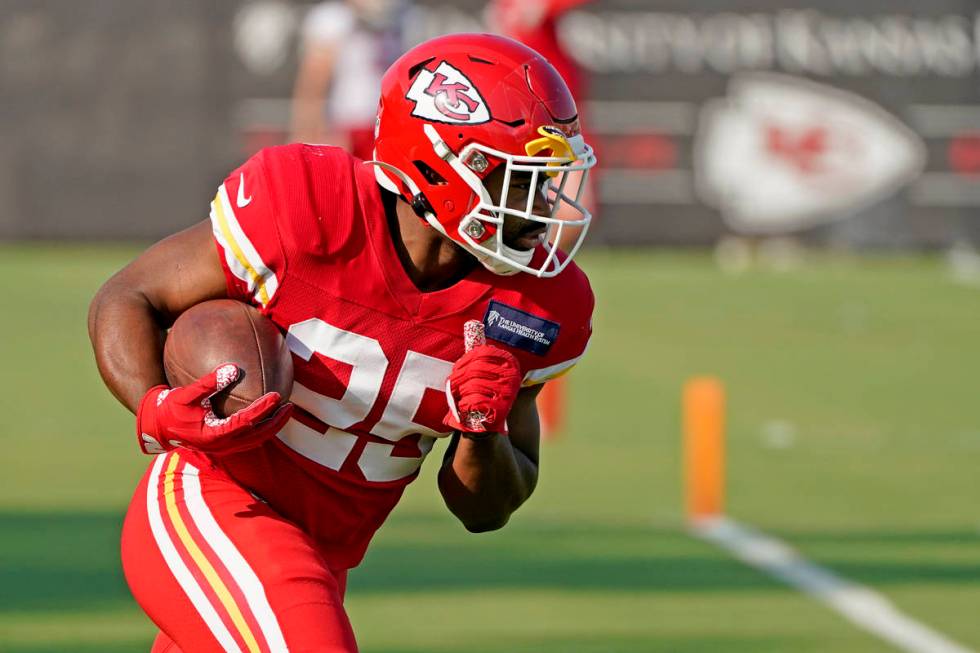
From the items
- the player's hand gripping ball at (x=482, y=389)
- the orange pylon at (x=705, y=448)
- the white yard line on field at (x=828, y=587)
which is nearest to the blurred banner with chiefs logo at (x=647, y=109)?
the orange pylon at (x=705, y=448)

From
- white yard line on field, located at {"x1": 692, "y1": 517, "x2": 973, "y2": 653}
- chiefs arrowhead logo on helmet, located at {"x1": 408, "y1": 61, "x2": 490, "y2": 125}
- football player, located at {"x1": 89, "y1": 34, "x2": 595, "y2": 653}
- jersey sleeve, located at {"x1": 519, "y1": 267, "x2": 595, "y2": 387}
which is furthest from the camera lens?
white yard line on field, located at {"x1": 692, "y1": 517, "x2": 973, "y2": 653}

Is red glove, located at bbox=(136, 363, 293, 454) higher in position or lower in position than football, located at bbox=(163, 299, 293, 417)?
lower

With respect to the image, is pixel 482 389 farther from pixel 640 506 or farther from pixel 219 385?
pixel 640 506

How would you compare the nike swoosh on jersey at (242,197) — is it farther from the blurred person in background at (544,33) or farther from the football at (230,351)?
the blurred person in background at (544,33)

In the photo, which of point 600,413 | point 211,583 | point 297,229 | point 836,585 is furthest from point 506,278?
point 600,413

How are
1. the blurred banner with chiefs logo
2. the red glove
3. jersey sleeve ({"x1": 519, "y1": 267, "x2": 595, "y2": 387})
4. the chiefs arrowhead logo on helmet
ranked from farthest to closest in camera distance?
1. the blurred banner with chiefs logo
2. jersey sleeve ({"x1": 519, "y1": 267, "x2": 595, "y2": 387})
3. the chiefs arrowhead logo on helmet
4. the red glove

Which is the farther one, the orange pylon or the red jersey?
the orange pylon

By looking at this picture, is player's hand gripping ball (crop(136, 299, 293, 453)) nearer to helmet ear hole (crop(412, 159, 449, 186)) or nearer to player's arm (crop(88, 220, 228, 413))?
player's arm (crop(88, 220, 228, 413))

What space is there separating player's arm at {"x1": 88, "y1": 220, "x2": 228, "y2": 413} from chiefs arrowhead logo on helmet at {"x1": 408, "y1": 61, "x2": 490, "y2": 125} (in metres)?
0.53

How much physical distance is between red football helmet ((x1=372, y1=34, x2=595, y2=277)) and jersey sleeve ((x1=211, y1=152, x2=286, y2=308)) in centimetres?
28

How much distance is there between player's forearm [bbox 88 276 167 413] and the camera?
3807mm

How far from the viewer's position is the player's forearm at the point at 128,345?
3807mm

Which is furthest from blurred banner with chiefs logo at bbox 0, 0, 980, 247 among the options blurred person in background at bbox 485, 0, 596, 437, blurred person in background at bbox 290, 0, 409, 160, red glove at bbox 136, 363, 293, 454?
red glove at bbox 136, 363, 293, 454

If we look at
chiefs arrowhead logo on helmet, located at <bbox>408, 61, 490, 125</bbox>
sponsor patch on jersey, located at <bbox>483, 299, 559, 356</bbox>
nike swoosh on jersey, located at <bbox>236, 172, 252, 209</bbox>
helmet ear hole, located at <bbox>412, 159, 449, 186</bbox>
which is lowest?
sponsor patch on jersey, located at <bbox>483, 299, 559, 356</bbox>
